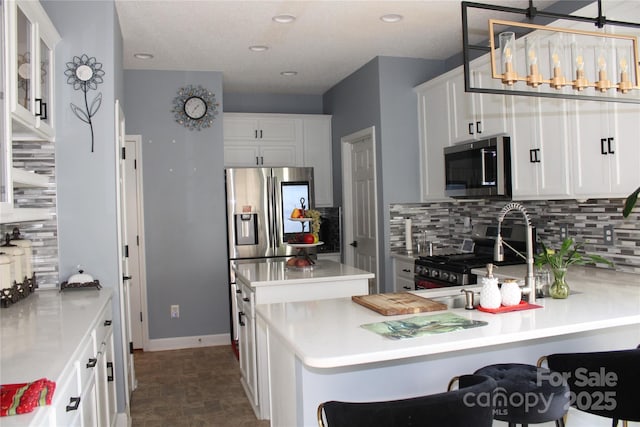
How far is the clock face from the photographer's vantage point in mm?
5266

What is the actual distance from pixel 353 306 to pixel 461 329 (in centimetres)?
63

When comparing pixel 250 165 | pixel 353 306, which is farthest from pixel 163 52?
pixel 353 306

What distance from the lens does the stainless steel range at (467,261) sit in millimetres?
3873

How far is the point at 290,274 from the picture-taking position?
139 inches

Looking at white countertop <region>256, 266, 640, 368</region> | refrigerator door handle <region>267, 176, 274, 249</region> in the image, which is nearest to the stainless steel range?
white countertop <region>256, 266, 640, 368</region>

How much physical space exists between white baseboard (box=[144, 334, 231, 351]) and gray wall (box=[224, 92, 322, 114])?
2704 mm

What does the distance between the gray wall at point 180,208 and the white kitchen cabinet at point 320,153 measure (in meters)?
1.26

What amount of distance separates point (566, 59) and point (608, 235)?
3.82ft

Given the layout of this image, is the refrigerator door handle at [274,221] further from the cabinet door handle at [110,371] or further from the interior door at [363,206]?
the cabinet door handle at [110,371]

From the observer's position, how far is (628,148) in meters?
2.93

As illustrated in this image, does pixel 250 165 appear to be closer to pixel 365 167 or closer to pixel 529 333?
pixel 365 167

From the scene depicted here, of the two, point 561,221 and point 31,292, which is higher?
point 561,221

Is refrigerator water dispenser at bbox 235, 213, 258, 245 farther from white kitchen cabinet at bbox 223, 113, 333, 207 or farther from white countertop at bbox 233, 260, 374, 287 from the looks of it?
white countertop at bbox 233, 260, 374, 287

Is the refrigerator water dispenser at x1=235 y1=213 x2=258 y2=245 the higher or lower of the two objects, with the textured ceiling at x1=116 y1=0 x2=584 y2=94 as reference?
lower
